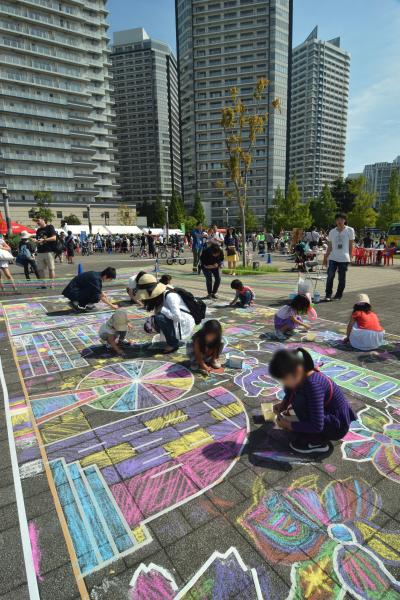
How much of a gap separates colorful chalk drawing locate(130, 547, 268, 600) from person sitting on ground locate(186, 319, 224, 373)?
9.05 feet

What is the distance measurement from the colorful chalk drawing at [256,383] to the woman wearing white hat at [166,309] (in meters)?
1.28

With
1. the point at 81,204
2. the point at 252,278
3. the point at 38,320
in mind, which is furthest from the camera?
the point at 81,204

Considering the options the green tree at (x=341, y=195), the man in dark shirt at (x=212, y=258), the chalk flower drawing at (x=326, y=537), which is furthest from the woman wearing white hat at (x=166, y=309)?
the green tree at (x=341, y=195)

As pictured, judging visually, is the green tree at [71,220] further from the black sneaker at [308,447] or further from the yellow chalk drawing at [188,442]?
the black sneaker at [308,447]

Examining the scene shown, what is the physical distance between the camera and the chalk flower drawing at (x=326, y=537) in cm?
191

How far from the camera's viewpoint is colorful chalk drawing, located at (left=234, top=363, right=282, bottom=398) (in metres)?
4.16

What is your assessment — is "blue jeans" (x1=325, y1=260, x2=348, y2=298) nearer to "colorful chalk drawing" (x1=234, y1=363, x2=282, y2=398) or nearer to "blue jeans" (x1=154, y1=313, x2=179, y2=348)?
"colorful chalk drawing" (x1=234, y1=363, x2=282, y2=398)

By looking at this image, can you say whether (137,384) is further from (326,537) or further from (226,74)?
(226,74)

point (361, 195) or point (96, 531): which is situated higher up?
point (361, 195)

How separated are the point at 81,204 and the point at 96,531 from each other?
76.6m

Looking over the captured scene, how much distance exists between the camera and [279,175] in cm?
8831

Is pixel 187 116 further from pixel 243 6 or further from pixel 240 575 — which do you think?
pixel 240 575

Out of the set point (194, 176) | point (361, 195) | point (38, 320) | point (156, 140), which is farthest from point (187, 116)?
point (38, 320)

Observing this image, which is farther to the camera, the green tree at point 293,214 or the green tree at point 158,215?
the green tree at point 158,215
